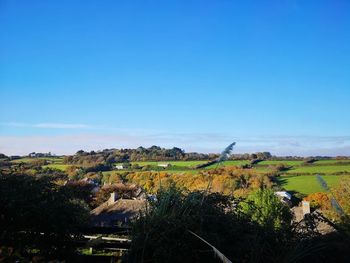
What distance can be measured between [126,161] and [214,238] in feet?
251

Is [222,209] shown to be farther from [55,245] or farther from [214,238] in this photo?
[55,245]

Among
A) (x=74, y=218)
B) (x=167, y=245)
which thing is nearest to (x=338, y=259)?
(x=167, y=245)

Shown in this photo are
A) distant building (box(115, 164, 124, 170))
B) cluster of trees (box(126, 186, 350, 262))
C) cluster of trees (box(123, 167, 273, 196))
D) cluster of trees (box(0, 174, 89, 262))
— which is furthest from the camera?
distant building (box(115, 164, 124, 170))

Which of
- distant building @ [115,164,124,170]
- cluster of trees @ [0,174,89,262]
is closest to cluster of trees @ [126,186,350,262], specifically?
cluster of trees @ [0,174,89,262]

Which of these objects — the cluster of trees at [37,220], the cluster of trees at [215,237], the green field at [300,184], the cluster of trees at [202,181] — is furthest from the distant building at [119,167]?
the cluster of trees at [215,237]

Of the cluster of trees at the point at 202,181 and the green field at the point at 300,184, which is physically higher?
the cluster of trees at the point at 202,181

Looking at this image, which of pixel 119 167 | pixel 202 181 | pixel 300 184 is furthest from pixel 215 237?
pixel 119 167

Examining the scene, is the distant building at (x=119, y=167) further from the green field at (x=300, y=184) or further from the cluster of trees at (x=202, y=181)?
the green field at (x=300, y=184)

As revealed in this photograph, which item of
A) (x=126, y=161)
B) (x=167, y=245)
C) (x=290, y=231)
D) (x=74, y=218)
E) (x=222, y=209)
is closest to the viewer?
(x=167, y=245)

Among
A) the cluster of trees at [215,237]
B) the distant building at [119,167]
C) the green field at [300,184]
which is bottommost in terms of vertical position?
the green field at [300,184]

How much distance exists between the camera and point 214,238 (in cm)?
399

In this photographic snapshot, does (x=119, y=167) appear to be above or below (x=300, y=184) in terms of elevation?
above

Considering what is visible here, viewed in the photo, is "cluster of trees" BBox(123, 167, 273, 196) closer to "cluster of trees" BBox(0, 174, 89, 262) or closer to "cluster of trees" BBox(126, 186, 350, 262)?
"cluster of trees" BBox(126, 186, 350, 262)

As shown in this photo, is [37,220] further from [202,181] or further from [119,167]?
[119,167]
